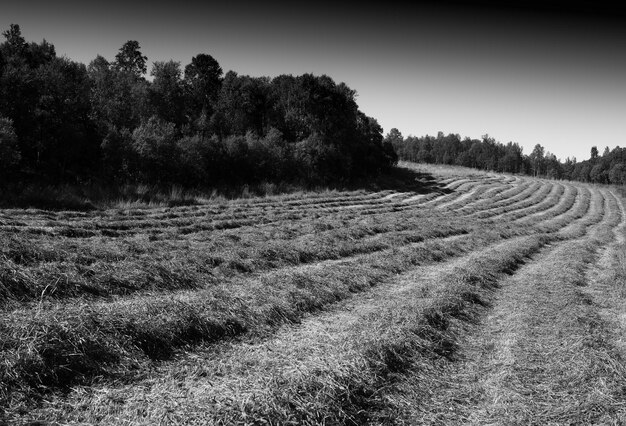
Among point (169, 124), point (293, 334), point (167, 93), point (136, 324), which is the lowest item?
point (293, 334)

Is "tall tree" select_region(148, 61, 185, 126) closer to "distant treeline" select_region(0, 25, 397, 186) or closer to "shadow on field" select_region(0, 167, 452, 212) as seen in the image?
"distant treeline" select_region(0, 25, 397, 186)

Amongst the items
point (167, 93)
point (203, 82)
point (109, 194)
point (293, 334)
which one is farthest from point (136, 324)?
point (203, 82)

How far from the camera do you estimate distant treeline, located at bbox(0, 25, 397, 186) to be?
24250 millimetres

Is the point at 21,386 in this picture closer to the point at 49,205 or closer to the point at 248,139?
the point at 49,205

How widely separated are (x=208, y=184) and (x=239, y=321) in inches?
1010

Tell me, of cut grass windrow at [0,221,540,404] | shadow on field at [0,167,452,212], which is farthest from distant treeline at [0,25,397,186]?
cut grass windrow at [0,221,540,404]

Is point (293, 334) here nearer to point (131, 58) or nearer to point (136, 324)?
point (136, 324)

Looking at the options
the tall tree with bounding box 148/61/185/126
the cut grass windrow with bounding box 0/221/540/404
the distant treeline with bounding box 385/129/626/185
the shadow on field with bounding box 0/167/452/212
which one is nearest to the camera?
the cut grass windrow with bounding box 0/221/540/404

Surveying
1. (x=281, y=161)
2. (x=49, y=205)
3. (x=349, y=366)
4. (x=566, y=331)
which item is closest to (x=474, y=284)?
(x=566, y=331)

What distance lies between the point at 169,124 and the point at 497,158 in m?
151

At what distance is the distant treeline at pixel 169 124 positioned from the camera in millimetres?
24250

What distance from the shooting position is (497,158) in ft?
506

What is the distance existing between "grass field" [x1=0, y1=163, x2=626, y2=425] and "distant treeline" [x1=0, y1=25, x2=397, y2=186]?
12.5 meters

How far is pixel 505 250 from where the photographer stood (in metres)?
16.9
